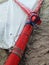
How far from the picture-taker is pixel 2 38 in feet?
8.37

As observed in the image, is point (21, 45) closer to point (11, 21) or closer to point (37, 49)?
point (37, 49)

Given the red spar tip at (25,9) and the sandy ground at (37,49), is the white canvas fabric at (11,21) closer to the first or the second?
the red spar tip at (25,9)

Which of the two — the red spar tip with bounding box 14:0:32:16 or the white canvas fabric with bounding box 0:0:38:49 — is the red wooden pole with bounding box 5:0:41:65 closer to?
the white canvas fabric with bounding box 0:0:38:49

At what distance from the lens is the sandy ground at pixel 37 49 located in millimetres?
2311

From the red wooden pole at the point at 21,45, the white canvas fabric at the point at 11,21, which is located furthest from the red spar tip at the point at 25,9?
the red wooden pole at the point at 21,45

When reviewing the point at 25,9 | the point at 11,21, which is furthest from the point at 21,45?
the point at 25,9

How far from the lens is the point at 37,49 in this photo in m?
2.51

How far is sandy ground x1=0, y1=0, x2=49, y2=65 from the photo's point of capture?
7.58ft

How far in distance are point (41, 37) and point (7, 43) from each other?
0.51 metres

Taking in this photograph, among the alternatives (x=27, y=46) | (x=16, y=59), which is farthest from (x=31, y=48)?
(x=16, y=59)

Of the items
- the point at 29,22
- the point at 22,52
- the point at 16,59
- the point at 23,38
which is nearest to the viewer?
the point at 16,59

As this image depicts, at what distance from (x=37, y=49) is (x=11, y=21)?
0.57 meters

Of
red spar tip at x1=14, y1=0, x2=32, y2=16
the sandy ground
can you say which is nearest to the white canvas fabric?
red spar tip at x1=14, y1=0, x2=32, y2=16

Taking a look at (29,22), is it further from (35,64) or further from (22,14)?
(35,64)
